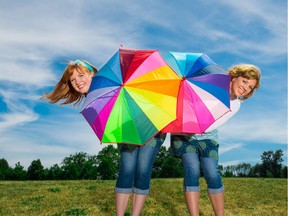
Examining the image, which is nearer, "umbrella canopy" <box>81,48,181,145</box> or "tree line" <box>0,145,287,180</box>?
"umbrella canopy" <box>81,48,181,145</box>

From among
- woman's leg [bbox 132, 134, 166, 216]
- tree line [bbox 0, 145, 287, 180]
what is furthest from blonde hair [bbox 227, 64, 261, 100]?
tree line [bbox 0, 145, 287, 180]

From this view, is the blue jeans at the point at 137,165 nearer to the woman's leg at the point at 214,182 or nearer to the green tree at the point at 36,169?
the woman's leg at the point at 214,182

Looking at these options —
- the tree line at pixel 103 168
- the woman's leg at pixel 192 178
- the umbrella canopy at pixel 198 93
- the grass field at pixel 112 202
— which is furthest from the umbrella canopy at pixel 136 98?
the tree line at pixel 103 168

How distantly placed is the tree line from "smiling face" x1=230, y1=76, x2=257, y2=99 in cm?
7498

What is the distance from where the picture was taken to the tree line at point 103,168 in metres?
82.7

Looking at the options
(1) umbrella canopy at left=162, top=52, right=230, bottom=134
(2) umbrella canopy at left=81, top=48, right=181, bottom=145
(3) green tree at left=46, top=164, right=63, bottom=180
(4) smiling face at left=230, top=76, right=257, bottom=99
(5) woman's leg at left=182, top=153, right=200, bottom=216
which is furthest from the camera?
(3) green tree at left=46, top=164, right=63, bottom=180

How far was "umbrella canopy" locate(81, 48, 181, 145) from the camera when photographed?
591cm

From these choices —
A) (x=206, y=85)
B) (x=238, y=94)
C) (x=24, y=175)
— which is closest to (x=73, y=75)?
(x=206, y=85)

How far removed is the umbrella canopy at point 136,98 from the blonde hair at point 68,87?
0.68 metres

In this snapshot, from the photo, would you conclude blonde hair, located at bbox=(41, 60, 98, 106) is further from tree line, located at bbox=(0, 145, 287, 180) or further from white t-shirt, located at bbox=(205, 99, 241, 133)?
tree line, located at bbox=(0, 145, 287, 180)

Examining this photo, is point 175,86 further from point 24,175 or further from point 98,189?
point 24,175

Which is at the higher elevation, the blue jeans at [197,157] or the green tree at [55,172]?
the green tree at [55,172]

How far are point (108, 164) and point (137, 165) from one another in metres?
81.1

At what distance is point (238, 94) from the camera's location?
22.3 ft
